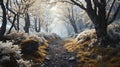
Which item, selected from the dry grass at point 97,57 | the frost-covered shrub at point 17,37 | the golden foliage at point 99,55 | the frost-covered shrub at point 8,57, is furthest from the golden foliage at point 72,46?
the frost-covered shrub at point 8,57

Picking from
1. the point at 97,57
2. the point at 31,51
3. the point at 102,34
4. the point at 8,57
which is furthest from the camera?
the point at 102,34

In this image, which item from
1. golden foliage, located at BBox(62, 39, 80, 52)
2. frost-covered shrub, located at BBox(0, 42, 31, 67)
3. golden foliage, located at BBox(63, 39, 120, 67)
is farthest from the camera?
golden foliage, located at BBox(62, 39, 80, 52)

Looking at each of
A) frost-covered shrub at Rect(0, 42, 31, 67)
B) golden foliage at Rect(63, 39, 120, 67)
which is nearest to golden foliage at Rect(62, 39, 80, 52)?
golden foliage at Rect(63, 39, 120, 67)

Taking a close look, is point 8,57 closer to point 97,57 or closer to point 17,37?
point 97,57

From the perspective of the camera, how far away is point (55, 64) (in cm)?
1653

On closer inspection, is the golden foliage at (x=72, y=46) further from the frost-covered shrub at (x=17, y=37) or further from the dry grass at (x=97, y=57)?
the frost-covered shrub at (x=17, y=37)

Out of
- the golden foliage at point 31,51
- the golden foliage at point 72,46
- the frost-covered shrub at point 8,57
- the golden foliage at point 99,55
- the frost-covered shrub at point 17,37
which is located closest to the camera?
the frost-covered shrub at point 8,57

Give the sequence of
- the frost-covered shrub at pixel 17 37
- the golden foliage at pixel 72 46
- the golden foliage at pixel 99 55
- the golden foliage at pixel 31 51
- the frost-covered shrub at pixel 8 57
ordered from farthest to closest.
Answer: the golden foliage at pixel 72 46 < the frost-covered shrub at pixel 17 37 < the golden foliage at pixel 31 51 < the golden foliage at pixel 99 55 < the frost-covered shrub at pixel 8 57

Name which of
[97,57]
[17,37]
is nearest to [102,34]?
[97,57]

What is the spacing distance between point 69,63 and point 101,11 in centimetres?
563

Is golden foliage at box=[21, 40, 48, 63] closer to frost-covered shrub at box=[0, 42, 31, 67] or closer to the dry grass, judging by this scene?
the dry grass

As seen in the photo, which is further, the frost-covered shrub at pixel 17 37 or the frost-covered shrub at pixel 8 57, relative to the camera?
the frost-covered shrub at pixel 17 37

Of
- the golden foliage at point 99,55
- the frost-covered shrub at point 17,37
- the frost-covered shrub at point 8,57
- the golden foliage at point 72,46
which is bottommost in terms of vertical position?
the golden foliage at point 72,46

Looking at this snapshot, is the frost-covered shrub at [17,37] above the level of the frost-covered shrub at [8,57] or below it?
below
